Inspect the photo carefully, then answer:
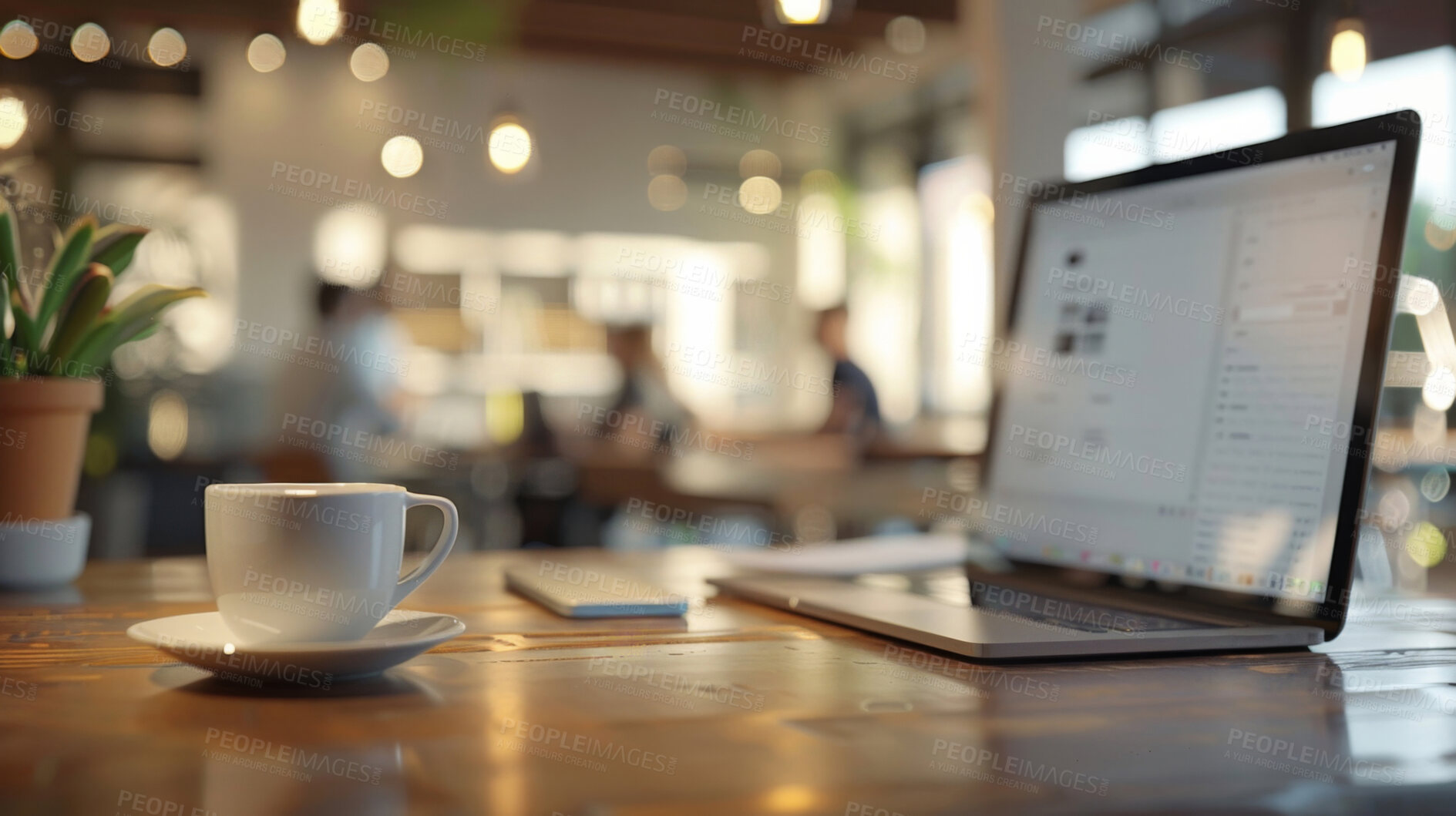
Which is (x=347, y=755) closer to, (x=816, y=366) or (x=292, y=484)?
(x=292, y=484)

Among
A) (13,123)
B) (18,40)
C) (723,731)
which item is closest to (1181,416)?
(723,731)

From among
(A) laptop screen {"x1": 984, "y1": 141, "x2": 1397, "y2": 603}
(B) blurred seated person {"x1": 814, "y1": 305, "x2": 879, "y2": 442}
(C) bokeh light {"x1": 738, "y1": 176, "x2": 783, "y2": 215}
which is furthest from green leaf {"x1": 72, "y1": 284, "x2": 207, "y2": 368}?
(C) bokeh light {"x1": 738, "y1": 176, "x2": 783, "y2": 215}

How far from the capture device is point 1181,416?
0.92m

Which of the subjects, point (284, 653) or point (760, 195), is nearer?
point (284, 653)

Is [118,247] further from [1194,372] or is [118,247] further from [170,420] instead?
[170,420]

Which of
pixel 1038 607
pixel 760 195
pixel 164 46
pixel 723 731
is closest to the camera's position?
pixel 723 731


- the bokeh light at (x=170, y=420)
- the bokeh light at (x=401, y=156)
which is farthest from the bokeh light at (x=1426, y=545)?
the bokeh light at (x=170, y=420)

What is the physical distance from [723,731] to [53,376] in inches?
30.3

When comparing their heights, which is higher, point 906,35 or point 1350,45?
point 906,35

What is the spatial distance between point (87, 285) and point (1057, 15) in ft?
5.74

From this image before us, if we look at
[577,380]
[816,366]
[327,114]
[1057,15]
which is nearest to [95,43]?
[327,114]

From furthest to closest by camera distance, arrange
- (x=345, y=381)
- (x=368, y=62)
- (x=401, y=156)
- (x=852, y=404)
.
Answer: (x=368, y=62) < (x=401, y=156) < (x=852, y=404) < (x=345, y=381)

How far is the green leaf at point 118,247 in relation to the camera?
1.03m

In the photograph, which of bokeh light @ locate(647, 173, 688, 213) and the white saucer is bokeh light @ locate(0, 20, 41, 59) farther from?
the white saucer
